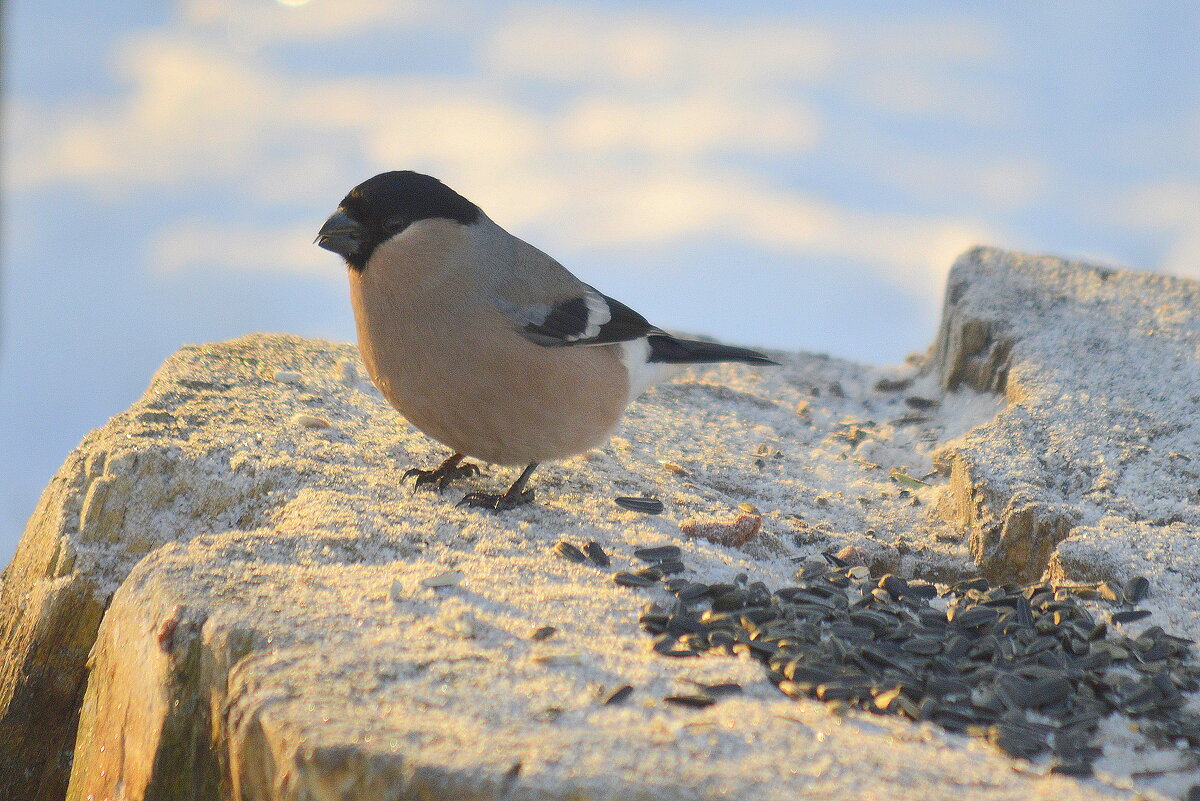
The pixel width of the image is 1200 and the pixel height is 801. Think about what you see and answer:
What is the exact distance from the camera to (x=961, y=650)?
11.4ft

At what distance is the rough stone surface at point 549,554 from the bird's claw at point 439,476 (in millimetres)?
72

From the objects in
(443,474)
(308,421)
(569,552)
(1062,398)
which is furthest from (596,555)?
(1062,398)

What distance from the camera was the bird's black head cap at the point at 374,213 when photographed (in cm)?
438

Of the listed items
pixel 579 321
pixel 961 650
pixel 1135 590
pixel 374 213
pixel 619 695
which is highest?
pixel 374 213

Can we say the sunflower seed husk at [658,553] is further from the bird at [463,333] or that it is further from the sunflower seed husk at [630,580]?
the bird at [463,333]

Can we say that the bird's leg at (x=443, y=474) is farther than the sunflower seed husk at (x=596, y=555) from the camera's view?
Yes

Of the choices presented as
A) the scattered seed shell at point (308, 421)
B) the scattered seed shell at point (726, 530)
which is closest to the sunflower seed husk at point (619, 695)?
the scattered seed shell at point (726, 530)

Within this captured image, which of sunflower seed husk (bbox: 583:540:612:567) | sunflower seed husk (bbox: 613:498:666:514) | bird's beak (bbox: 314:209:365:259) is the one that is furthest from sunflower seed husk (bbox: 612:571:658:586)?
bird's beak (bbox: 314:209:365:259)

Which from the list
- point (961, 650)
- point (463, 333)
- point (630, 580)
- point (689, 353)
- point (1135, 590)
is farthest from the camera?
point (689, 353)

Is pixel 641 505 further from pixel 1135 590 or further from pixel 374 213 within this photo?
pixel 1135 590

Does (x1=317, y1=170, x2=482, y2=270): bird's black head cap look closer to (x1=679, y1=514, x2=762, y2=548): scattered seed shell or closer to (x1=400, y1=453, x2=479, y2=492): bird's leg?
(x1=400, y1=453, x2=479, y2=492): bird's leg

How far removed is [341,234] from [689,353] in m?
1.91

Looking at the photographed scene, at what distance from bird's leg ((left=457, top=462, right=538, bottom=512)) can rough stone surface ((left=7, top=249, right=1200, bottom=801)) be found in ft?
0.26

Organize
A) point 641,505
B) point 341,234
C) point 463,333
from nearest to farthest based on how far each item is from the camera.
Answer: point 463,333 < point 341,234 < point 641,505
